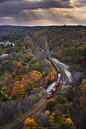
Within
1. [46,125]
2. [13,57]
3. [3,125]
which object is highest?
[13,57]

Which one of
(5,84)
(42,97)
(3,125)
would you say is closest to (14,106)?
(3,125)

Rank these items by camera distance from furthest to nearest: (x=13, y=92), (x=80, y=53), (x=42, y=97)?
(x=80, y=53) → (x=13, y=92) → (x=42, y=97)

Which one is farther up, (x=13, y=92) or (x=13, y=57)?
(x=13, y=57)

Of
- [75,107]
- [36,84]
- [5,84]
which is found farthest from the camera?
[5,84]

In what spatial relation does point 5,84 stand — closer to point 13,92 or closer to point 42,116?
point 13,92

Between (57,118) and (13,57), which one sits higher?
(13,57)

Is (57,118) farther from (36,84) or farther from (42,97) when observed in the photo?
(36,84)

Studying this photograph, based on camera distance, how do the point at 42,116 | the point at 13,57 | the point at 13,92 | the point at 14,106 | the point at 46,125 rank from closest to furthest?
the point at 46,125 < the point at 42,116 < the point at 14,106 < the point at 13,92 < the point at 13,57

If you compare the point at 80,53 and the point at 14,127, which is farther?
the point at 80,53

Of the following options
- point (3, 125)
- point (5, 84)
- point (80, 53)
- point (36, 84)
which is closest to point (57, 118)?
point (3, 125)
